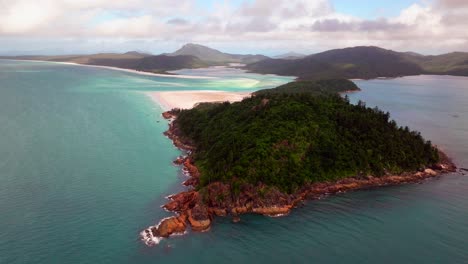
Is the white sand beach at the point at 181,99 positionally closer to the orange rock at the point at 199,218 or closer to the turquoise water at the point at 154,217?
the turquoise water at the point at 154,217

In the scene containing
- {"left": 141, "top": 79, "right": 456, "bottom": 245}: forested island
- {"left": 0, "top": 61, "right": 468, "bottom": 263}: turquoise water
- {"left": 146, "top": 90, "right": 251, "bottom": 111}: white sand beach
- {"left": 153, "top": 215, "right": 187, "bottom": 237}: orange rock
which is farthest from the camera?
{"left": 146, "top": 90, "right": 251, "bottom": 111}: white sand beach

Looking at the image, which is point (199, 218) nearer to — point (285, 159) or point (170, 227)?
point (170, 227)

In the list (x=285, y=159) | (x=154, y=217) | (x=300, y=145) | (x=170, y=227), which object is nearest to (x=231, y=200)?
(x=170, y=227)

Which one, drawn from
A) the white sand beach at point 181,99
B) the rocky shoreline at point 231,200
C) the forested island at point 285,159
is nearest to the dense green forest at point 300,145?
the forested island at point 285,159

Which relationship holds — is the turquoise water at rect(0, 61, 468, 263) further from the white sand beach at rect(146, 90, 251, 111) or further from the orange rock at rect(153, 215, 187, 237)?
the white sand beach at rect(146, 90, 251, 111)

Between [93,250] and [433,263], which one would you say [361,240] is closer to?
[433,263]

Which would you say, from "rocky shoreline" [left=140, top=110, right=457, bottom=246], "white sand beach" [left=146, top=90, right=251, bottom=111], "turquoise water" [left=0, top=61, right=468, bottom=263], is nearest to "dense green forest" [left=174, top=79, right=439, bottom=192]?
"rocky shoreline" [left=140, top=110, right=457, bottom=246]
